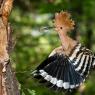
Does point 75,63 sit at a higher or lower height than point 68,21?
lower

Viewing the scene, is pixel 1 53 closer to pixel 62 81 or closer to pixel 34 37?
pixel 62 81

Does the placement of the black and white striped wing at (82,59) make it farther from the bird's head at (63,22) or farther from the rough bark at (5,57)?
the rough bark at (5,57)

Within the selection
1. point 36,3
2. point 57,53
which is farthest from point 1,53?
point 36,3

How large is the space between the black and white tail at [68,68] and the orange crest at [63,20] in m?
0.13

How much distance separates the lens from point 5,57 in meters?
2.41

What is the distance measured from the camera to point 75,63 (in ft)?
7.64

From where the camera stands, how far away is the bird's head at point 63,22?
2.25m

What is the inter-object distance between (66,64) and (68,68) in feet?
0.09

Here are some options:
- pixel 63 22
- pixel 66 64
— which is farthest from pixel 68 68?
pixel 63 22

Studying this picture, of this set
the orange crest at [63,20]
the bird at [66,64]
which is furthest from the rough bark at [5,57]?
the orange crest at [63,20]

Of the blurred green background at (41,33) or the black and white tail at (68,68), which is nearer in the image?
the black and white tail at (68,68)

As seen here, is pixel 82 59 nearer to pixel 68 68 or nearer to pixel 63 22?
pixel 68 68

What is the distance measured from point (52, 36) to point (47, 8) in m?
1.65

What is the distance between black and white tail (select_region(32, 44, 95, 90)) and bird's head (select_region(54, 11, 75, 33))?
0.44ft
